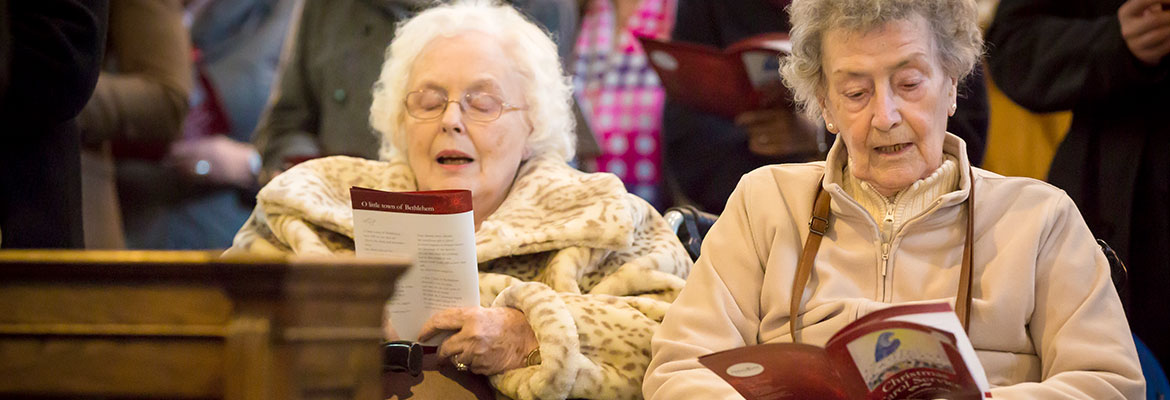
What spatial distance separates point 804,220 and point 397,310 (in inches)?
37.4

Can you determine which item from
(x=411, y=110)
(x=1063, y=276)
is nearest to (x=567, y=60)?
(x=411, y=110)

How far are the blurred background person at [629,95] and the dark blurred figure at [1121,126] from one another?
5.29 ft

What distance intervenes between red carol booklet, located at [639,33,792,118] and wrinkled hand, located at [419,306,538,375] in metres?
1.19

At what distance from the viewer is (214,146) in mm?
4551

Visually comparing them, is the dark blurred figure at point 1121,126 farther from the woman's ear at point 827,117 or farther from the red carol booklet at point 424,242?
the red carol booklet at point 424,242

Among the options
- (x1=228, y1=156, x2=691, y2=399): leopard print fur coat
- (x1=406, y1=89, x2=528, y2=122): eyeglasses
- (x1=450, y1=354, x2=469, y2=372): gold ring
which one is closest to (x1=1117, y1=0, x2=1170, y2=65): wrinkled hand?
(x1=228, y1=156, x2=691, y2=399): leopard print fur coat

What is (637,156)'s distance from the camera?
4453 millimetres

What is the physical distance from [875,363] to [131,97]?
2605 mm

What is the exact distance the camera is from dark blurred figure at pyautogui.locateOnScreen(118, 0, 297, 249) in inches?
170

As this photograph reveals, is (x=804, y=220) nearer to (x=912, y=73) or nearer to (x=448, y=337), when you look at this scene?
(x=912, y=73)

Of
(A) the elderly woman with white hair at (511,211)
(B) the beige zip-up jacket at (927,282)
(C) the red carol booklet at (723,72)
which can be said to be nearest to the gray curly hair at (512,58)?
(A) the elderly woman with white hair at (511,211)

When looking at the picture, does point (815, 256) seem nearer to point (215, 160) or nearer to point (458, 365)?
point (458, 365)

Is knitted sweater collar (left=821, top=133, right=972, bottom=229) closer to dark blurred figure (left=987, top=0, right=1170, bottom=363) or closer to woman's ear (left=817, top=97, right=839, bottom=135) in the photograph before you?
woman's ear (left=817, top=97, right=839, bottom=135)

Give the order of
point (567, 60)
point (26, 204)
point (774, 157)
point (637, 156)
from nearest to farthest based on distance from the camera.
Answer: point (26, 204) → point (774, 157) → point (567, 60) → point (637, 156)
